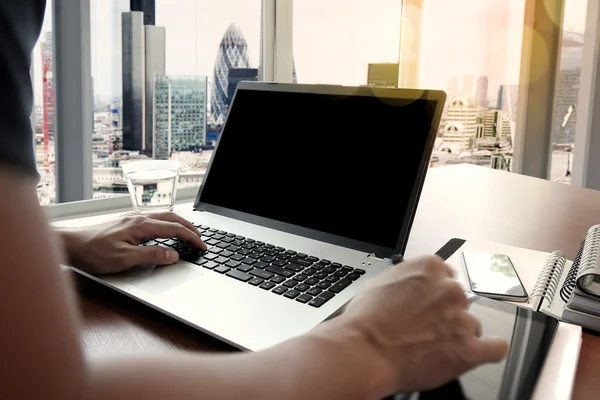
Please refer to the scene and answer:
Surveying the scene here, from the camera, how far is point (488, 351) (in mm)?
555

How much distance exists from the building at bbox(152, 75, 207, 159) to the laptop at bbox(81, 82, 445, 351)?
2.76 ft

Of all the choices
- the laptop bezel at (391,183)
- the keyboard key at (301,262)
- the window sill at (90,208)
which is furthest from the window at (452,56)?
the keyboard key at (301,262)

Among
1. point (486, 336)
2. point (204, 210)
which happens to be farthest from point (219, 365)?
point (204, 210)

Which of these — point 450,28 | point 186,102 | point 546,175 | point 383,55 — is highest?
point 450,28

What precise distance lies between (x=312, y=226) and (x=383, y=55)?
193cm

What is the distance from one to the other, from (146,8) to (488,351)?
5.41 feet

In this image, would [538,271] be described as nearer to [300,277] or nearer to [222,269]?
[300,277]

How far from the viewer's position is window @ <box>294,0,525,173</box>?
8.29 feet

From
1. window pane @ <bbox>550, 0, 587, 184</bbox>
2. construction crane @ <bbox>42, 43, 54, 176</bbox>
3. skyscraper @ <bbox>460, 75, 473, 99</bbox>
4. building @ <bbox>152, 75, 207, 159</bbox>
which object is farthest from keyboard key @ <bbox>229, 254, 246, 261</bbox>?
window pane @ <bbox>550, 0, 587, 184</bbox>

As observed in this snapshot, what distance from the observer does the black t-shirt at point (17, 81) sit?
370mm

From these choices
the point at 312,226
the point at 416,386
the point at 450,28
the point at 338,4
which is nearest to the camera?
the point at 416,386

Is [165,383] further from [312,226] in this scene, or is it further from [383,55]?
[383,55]

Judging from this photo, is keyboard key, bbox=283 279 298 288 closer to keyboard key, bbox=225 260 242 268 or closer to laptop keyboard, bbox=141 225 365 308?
laptop keyboard, bbox=141 225 365 308

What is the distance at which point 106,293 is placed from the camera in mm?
834
